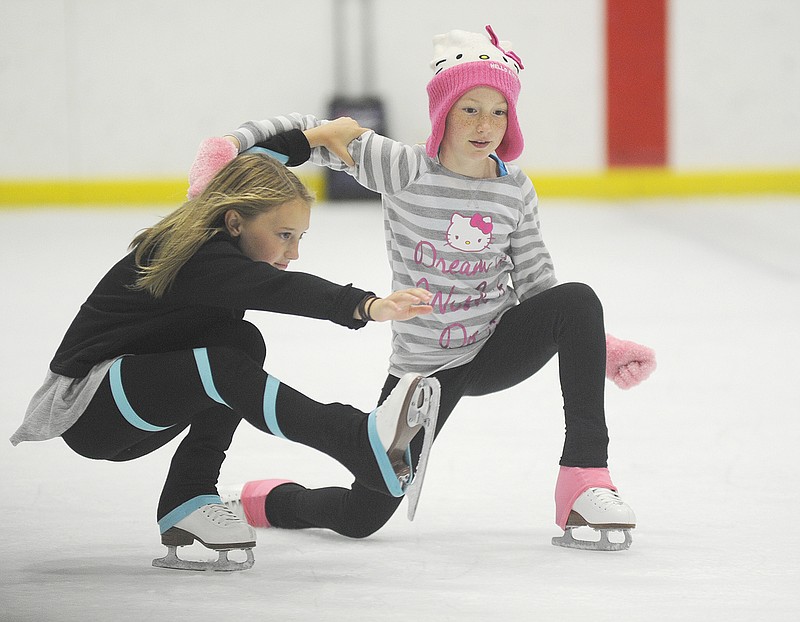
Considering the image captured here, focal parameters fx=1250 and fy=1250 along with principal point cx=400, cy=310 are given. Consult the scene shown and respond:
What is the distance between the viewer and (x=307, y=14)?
721cm

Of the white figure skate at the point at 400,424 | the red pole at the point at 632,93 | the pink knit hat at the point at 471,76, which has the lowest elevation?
the white figure skate at the point at 400,424

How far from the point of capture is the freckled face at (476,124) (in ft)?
5.90

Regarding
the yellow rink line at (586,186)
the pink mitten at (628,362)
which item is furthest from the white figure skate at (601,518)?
the yellow rink line at (586,186)

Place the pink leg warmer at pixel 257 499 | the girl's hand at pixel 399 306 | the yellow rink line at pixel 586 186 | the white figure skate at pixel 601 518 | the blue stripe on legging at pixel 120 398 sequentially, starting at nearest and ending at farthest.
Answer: the girl's hand at pixel 399 306, the blue stripe on legging at pixel 120 398, the white figure skate at pixel 601 518, the pink leg warmer at pixel 257 499, the yellow rink line at pixel 586 186

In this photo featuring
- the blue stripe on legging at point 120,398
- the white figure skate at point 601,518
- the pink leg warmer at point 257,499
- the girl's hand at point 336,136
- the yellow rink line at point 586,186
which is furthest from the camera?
the yellow rink line at point 586,186

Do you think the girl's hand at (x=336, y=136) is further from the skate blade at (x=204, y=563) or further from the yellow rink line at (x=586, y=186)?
the yellow rink line at (x=586, y=186)

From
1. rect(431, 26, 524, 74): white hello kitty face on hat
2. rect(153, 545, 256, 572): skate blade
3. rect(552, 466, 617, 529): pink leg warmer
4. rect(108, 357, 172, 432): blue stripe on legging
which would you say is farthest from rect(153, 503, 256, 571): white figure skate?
rect(431, 26, 524, 74): white hello kitty face on hat

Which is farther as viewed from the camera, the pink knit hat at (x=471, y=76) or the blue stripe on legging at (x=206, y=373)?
the pink knit hat at (x=471, y=76)

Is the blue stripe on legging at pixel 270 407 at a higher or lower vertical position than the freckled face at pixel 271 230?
lower

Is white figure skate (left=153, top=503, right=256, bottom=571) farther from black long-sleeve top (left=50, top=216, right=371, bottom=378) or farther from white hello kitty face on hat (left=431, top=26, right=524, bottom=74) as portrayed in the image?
white hello kitty face on hat (left=431, top=26, right=524, bottom=74)

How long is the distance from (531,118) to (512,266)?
556 centimetres

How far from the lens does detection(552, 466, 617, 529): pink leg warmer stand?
170 cm

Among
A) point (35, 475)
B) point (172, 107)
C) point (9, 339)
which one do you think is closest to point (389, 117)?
point (172, 107)

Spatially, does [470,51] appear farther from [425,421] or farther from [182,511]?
[182,511]
